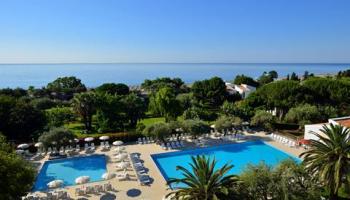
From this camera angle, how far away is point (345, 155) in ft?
42.5

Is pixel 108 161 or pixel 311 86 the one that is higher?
pixel 311 86

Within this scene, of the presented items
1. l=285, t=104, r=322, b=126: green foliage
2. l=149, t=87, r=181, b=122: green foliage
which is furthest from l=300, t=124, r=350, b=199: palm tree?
l=149, t=87, r=181, b=122: green foliage

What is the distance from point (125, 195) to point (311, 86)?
100ft

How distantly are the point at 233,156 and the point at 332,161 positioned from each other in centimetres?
1213

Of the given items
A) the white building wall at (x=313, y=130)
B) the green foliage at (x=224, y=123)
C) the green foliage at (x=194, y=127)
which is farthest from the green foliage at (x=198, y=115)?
the white building wall at (x=313, y=130)

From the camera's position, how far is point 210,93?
4675 centimetres

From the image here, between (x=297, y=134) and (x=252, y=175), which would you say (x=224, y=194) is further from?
(x=297, y=134)

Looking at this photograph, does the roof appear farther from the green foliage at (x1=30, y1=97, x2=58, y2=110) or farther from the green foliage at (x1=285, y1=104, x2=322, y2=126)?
the green foliage at (x1=30, y1=97, x2=58, y2=110)

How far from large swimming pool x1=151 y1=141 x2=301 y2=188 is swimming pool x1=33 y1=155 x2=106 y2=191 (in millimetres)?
4700

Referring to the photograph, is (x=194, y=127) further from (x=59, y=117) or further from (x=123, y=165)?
(x=59, y=117)

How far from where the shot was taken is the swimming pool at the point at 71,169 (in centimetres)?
1991

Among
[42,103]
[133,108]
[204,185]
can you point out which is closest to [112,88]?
[42,103]

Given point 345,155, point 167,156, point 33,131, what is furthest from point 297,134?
point 33,131

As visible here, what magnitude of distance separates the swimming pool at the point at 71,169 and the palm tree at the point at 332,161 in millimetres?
14142
